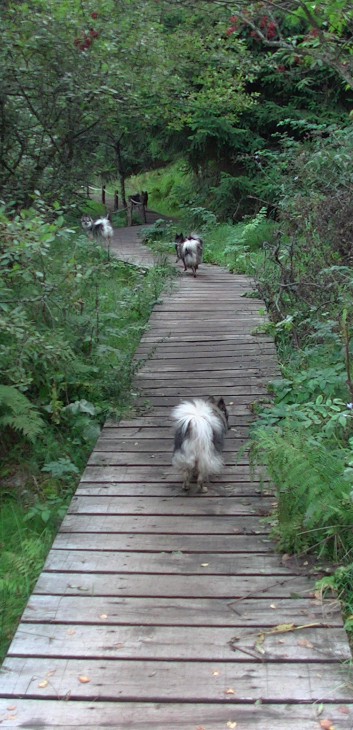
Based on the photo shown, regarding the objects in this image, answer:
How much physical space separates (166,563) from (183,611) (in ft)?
1.66

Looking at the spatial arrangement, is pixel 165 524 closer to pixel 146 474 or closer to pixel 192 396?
pixel 146 474

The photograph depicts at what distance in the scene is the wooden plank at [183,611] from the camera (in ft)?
12.0

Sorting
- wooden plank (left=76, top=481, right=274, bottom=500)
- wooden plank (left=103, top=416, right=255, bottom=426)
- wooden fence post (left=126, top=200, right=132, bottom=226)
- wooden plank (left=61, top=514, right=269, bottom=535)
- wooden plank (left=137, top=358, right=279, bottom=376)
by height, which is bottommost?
wooden fence post (left=126, top=200, right=132, bottom=226)

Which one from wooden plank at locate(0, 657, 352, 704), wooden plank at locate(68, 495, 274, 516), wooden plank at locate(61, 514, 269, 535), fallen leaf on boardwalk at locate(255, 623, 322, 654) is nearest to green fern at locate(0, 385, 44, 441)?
wooden plank at locate(68, 495, 274, 516)

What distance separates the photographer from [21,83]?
302 inches

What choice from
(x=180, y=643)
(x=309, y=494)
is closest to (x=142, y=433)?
(x=309, y=494)

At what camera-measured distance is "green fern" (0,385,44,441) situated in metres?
5.32

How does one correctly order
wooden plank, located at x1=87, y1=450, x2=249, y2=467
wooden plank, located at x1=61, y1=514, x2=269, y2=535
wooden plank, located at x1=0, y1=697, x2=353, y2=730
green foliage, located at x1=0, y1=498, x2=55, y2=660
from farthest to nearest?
wooden plank, located at x1=87, y1=450, x2=249, y2=467, wooden plank, located at x1=61, y1=514, x2=269, y2=535, green foliage, located at x1=0, y1=498, x2=55, y2=660, wooden plank, located at x1=0, y1=697, x2=353, y2=730

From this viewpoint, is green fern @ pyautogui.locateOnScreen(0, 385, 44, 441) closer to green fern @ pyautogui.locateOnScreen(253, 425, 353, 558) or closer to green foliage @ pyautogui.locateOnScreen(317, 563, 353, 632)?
green fern @ pyautogui.locateOnScreen(253, 425, 353, 558)

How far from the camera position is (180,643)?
349 cm

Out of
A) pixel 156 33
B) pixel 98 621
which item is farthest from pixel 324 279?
pixel 98 621

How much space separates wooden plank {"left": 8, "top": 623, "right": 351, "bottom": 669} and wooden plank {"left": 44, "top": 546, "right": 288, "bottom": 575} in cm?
54

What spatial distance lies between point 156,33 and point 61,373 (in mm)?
5950

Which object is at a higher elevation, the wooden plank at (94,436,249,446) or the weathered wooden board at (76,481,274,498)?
the weathered wooden board at (76,481,274,498)
